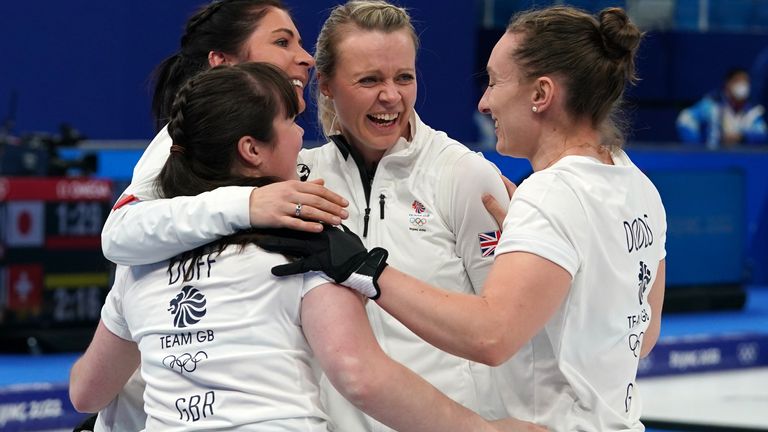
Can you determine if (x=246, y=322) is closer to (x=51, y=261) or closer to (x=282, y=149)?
(x=282, y=149)

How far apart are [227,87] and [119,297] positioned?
493mm

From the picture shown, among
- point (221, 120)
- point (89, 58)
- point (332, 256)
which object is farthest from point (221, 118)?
point (89, 58)

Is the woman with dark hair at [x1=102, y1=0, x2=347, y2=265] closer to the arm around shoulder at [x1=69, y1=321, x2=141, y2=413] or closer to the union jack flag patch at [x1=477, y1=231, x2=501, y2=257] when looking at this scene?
the arm around shoulder at [x1=69, y1=321, x2=141, y2=413]

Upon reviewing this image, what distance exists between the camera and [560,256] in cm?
226

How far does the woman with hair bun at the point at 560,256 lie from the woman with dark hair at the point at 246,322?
78 mm

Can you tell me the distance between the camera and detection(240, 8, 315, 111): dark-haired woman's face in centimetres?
323

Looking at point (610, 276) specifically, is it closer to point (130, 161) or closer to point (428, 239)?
point (428, 239)

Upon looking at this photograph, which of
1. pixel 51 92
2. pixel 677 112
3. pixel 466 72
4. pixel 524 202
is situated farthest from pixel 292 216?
pixel 677 112

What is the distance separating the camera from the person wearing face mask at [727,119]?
13.1 metres

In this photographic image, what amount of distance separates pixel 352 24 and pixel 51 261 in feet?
14.6

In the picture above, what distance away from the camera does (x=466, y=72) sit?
12781 millimetres

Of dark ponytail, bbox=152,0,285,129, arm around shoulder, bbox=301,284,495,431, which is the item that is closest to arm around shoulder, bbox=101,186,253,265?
arm around shoulder, bbox=301,284,495,431

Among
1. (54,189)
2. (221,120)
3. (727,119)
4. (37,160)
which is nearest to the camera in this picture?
(221,120)

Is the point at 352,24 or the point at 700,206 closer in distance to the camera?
the point at 352,24
